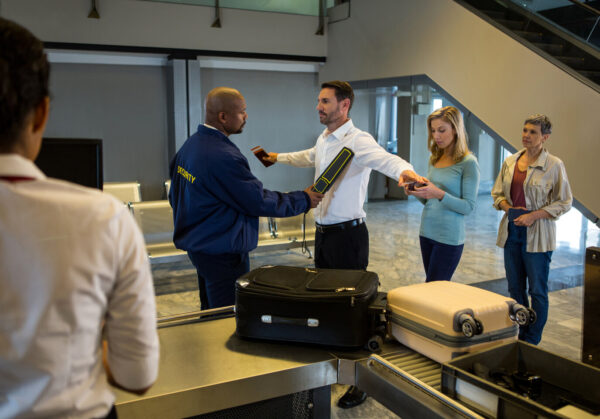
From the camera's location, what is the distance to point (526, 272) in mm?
3740

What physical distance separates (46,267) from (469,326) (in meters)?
1.20

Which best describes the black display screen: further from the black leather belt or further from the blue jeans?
the blue jeans

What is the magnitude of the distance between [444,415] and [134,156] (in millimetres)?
9085

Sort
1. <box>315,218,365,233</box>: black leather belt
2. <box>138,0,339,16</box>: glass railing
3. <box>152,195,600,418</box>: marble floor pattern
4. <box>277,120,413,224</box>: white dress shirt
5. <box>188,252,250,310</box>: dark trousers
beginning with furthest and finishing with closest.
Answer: <box>138,0,339,16</box>: glass railing < <box>152,195,600,418</box>: marble floor pattern < <box>315,218,365,233</box>: black leather belt < <box>277,120,413,224</box>: white dress shirt < <box>188,252,250,310</box>: dark trousers

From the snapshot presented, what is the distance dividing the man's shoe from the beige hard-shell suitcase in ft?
4.78

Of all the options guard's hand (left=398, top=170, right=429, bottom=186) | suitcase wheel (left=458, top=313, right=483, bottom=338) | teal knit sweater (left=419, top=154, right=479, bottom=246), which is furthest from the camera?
teal knit sweater (left=419, top=154, right=479, bottom=246)

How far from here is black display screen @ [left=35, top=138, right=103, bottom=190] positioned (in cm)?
154

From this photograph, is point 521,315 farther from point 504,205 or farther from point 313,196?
point 504,205

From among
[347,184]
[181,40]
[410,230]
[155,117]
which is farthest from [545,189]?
[155,117]

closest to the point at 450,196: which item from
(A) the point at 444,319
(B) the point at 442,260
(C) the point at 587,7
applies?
(B) the point at 442,260

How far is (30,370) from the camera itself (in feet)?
2.78

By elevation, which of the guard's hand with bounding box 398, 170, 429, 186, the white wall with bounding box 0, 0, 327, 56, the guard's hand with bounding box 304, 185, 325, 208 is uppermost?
the white wall with bounding box 0, 0, 327, 56

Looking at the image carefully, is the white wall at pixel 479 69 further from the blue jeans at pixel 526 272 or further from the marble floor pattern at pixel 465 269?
the blue jeans at pixel 526 272

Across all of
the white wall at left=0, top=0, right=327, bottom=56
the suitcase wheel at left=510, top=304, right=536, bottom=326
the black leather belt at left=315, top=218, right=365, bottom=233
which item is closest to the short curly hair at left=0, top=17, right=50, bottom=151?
the suitcase wheel at left=510, top=304, right=536, bottom=326
